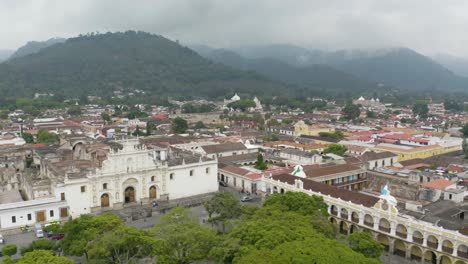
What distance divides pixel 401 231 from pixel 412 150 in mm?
37310

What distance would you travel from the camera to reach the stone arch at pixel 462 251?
92.4 ft

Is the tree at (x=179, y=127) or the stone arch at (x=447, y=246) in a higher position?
the tree at (x=179, y=127)

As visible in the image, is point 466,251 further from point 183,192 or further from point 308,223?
point 183,192

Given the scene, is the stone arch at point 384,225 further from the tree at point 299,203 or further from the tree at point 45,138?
the tree at point 45,138

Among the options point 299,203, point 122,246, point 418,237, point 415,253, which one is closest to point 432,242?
point 418,237

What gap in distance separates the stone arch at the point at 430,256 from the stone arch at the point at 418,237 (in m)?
0.88

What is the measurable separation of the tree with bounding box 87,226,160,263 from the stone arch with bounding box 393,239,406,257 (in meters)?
18.8

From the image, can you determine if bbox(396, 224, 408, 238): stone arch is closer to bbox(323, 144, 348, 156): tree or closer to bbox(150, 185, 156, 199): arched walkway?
bbox(150, 185, 156, 199): arched walkway

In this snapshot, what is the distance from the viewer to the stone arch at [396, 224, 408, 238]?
31.8 meters

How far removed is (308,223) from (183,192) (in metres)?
21.1

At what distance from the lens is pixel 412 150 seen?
215ft

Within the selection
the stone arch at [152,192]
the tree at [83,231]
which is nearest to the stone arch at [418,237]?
the tree at [83,231]

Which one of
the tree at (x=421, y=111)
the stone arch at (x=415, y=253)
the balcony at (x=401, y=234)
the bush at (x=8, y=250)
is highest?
the tree at (x=421, y=111)

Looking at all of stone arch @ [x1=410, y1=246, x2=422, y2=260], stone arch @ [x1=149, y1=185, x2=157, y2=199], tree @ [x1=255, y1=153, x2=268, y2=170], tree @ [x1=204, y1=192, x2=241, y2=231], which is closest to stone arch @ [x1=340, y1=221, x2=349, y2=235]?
stone arch @ [x1=410, y1=246, x2=422, y2=260]
